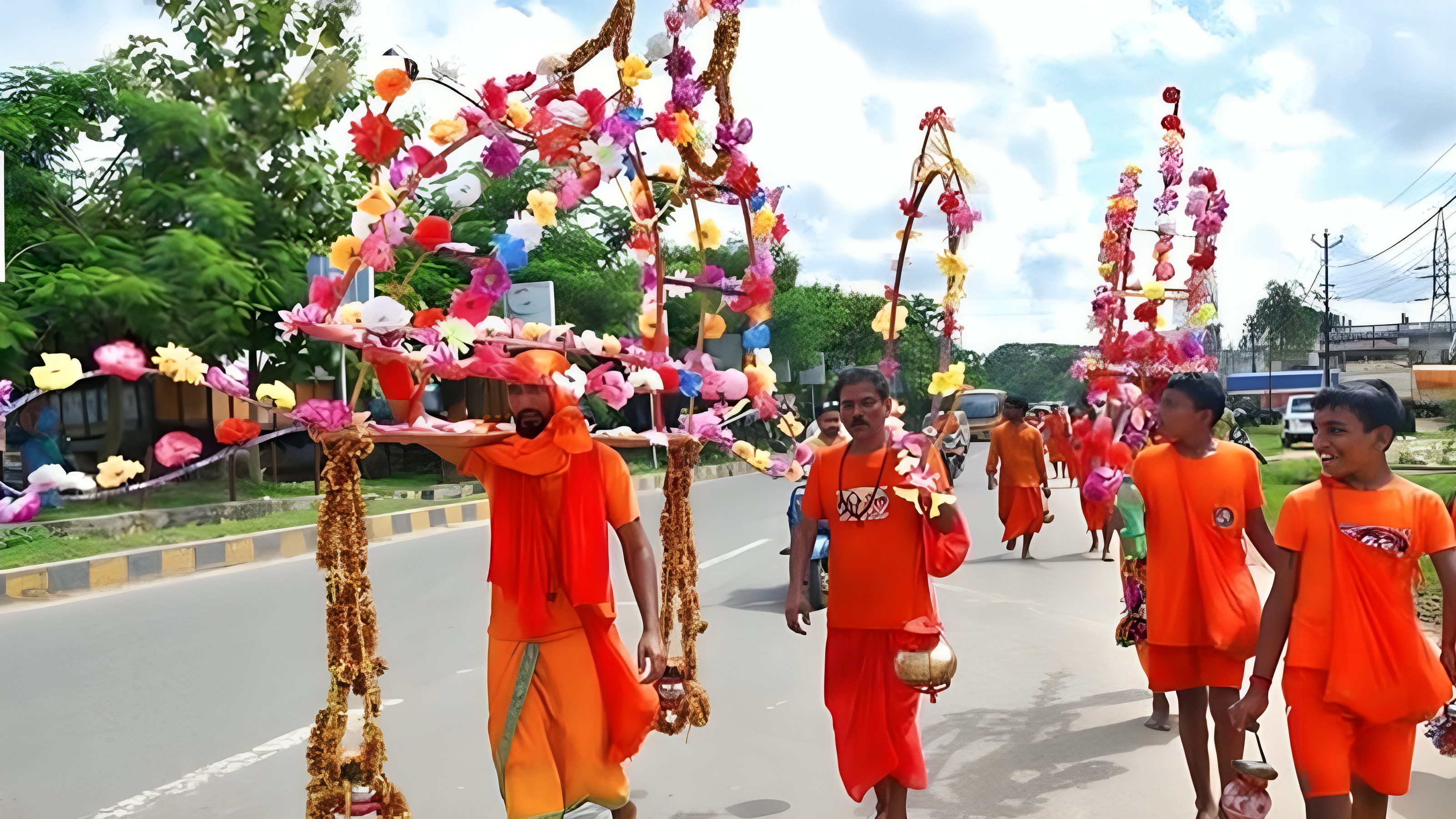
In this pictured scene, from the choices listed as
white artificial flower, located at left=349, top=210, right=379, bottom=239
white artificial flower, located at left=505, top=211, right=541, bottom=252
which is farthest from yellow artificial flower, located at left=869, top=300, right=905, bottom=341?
white artificial flower, located at left=349, top=210, right=379, bottom=239

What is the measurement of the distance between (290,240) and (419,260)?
46.2ft

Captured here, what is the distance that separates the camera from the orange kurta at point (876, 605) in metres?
4.20

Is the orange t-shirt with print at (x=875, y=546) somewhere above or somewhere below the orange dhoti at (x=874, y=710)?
above

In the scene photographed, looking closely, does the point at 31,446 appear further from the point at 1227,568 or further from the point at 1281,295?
the point at 1281,295

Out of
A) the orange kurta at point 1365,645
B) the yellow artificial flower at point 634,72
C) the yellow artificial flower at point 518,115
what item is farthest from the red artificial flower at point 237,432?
the orange kurta at point 1365,645

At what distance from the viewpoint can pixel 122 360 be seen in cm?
340

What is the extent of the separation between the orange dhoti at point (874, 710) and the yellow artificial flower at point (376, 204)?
83.6 inches

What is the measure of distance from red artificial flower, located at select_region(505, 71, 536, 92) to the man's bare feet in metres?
4.08

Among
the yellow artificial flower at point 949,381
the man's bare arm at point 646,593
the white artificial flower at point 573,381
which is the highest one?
the white artificial flower at point 573,381

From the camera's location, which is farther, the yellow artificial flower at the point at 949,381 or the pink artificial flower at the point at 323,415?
the yellow artificial flower at the point at 949,381

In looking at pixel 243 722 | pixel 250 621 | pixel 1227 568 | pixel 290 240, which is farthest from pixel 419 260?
pixel 290 240

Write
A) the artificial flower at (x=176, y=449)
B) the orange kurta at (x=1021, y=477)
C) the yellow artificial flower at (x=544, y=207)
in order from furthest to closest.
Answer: the orange kurta at (x=1021, y=477) < the yellow artificial flower at (x=544, y=207) < the artificial flower at (x=176, y=449)

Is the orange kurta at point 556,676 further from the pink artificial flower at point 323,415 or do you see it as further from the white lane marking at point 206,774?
the white lane marking at point 206,774

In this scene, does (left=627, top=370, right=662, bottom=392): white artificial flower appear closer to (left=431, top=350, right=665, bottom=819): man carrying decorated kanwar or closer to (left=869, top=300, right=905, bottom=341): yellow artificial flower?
(left=431, top=350, right=665, bottom=819): man carrying decorated kanwar
